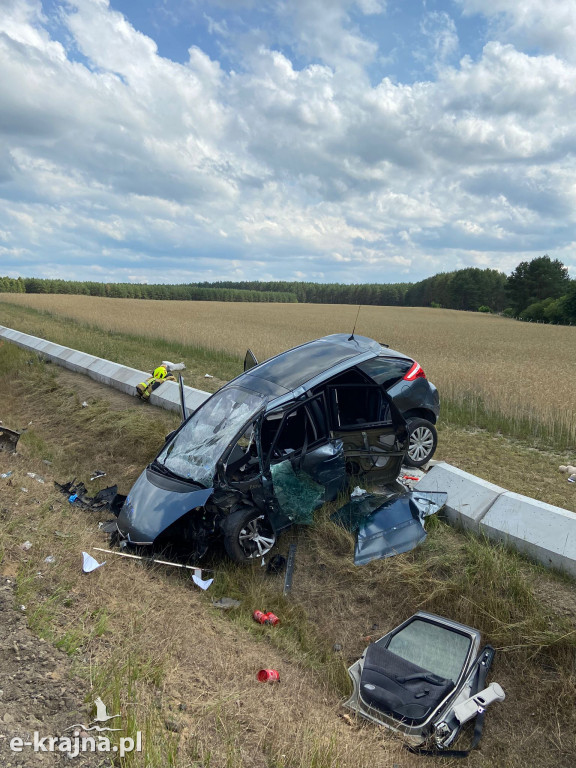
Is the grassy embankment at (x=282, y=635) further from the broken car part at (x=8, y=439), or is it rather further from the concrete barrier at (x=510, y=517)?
the broken car part at (x=8, y=439)

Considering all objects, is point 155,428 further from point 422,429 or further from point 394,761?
point 394,761

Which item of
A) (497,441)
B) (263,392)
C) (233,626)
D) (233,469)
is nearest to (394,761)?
(233,626)

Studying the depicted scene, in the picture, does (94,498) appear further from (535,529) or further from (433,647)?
(535,529)

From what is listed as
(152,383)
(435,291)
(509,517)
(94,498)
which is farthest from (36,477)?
(435,291)

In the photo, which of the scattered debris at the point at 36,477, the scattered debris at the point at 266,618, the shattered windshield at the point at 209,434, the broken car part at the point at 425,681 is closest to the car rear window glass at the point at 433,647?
the broken car part at the point at 425,681

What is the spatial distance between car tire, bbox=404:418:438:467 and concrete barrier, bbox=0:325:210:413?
376 centimetres

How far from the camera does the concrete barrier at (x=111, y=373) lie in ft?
33.4

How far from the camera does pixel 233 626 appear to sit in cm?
473

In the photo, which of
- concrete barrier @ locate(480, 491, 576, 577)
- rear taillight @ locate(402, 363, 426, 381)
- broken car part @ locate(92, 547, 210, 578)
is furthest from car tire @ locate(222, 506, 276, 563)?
rear taillight @ locate(402, 363, 426, 381)

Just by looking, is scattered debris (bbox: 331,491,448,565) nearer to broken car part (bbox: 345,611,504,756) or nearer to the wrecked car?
the wrecked car

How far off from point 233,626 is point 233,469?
150 cm

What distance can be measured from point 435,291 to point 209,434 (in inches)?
3424

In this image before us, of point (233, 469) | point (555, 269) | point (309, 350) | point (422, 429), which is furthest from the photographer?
point (555, 269)

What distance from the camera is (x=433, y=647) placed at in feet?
14.0
